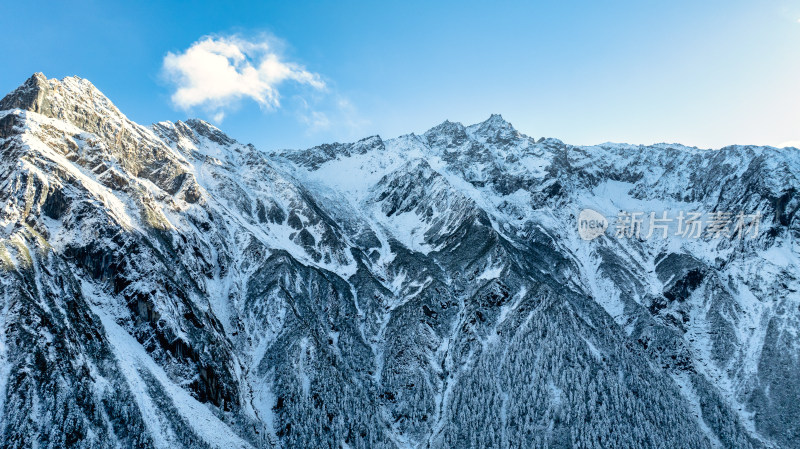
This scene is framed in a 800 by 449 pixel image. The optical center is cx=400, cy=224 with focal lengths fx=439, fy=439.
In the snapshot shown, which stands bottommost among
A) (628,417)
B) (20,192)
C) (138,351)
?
(628,417)

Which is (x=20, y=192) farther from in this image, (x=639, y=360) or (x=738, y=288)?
(x=738, y=288)

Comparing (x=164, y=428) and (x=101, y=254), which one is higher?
(x=101, y=254)

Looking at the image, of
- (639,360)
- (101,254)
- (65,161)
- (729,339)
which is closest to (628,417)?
(639,360)

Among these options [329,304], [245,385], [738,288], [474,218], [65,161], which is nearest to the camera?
[245,385]

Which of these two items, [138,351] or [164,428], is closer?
[164,428]

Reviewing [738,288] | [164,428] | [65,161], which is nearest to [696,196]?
[738,288]

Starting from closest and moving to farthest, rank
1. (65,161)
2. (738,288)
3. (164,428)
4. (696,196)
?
(164,428) < (65,161) < (738,288) < (696,196)
